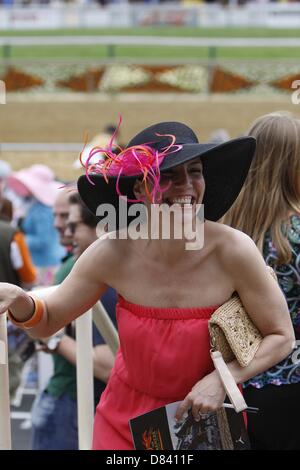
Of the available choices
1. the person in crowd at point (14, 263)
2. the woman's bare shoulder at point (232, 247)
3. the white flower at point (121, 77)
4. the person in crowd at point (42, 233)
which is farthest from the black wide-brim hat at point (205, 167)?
the white flower at point (121, 77)

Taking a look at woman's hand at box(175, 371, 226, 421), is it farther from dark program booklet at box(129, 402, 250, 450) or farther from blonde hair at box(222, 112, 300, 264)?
blonde hair at box(222, 112, 300, 264)

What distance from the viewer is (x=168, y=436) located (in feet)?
7.32

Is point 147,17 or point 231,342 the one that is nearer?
point 231,342

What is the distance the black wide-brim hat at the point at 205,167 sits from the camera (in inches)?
87.0

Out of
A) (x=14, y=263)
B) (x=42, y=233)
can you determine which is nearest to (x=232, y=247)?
(x=14, y=263)

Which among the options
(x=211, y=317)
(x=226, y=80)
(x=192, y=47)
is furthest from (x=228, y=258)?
(x=192, y=47)

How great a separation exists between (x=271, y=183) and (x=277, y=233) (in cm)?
18

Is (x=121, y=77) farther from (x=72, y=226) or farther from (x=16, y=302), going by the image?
(x=16, y=302)

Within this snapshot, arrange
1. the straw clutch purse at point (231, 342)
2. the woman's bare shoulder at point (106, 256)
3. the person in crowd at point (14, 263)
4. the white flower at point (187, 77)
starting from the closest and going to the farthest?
the straw clutch purse at point (231, 342)
the woman's bare shoulder at point (106, 256)
the person in crowd at point (14, 263)
the white flower at point (187, 77)

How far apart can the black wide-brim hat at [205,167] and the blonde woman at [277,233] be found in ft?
1.31

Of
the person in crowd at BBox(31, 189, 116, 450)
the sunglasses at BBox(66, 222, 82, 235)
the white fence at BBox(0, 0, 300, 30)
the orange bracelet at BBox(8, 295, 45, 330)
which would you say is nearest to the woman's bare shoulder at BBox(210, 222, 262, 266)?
the orange bracelet at BBox(8, 295, 45, 330)

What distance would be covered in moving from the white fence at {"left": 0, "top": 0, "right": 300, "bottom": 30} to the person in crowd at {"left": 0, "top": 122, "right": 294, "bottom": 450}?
2757cm

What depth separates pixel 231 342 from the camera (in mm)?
2148

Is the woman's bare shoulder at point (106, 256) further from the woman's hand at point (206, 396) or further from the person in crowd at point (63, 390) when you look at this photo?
the person in crowd at point (63, 390)
